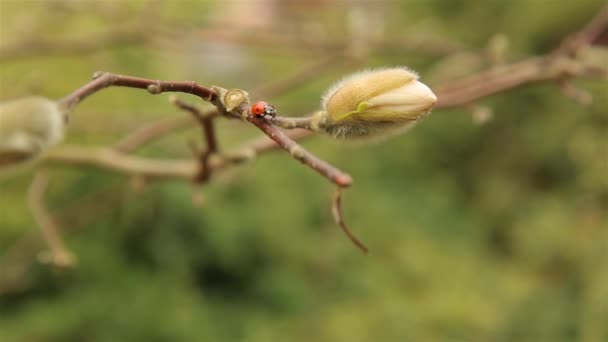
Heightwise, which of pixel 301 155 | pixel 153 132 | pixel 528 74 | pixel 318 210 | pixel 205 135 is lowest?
pixel 301 155

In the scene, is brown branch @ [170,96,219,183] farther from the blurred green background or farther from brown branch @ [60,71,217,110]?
the blurred green background

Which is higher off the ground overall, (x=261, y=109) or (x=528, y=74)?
(x=528, y=74)

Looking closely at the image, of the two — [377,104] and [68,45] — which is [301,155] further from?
[68,45]

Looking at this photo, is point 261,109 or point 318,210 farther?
point 318,210

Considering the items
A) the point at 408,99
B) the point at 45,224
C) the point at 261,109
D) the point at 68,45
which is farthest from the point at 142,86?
the point at 68,45

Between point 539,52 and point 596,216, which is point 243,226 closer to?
point 596,216
